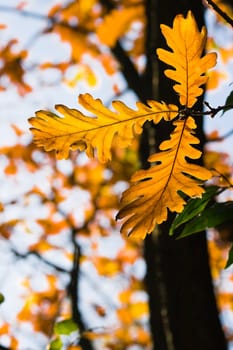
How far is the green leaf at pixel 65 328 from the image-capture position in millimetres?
880

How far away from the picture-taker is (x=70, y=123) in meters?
0.48

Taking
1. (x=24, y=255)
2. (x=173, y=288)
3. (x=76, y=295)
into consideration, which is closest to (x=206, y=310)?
(x=173, y=288)

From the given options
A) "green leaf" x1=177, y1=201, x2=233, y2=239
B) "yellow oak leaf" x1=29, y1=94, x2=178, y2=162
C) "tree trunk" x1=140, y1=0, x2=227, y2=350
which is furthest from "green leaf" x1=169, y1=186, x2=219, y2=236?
"tree trunk" x1=140, y1=0, x2=227, y2=350

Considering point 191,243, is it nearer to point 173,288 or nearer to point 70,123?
point 173,288

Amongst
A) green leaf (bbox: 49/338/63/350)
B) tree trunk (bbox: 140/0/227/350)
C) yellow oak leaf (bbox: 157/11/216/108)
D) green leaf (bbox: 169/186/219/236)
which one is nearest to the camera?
yellow oak leaf (bbox: 157/11/216/108)

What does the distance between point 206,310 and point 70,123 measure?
0.97 m

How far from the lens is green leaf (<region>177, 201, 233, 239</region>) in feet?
1.85

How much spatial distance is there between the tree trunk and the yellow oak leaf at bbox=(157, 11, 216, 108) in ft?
2.77

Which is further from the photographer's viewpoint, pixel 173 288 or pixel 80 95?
pixel 173 288

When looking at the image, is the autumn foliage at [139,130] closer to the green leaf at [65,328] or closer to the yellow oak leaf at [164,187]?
the yellow oak leaf at [164,187]

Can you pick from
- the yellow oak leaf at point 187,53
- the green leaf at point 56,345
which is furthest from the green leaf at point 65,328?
the yellow oak leaf at point 187,53

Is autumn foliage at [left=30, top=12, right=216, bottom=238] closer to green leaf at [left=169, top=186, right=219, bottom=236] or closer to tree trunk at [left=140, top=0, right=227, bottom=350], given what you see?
green leaf at [left=169, top=186, right=219, bottom=236]

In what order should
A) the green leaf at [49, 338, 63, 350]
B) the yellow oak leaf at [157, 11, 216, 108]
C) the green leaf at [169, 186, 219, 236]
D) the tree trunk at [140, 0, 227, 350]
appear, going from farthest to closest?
the tree trunk at [140, 0, 227, 350], the green leaf at [49, 338, 63, 350], the green leaf at [169, 186, 219, 236], the yellow oak leaf at [157, 11, 216, 108]

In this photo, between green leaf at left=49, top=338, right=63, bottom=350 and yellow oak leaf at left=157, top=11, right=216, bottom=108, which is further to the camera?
green leaf at left=49, top=338, right=63, bottom=350
